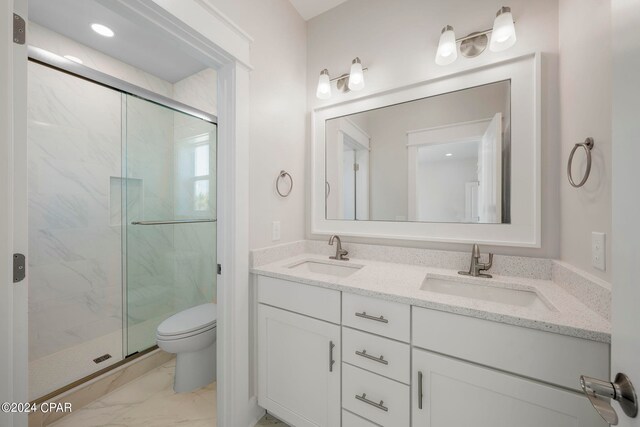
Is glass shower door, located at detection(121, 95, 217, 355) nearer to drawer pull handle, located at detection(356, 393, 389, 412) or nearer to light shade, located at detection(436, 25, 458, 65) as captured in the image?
drawer pull handle, located at detection(356, 393, 389, 412)

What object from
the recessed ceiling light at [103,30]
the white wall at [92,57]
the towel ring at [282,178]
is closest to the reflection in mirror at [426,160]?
the towel ring at [282,178]

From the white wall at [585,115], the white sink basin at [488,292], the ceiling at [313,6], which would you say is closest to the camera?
the white wall at [585,115]

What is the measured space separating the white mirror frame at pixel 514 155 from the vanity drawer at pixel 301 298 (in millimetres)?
634

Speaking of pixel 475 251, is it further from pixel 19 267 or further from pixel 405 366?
pixel 19 267

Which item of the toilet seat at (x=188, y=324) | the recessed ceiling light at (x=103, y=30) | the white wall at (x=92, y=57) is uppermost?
the recessed ceiling light at (x=103, y=30)

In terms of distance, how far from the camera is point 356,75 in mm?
1606

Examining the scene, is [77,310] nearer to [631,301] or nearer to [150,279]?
[150,279]

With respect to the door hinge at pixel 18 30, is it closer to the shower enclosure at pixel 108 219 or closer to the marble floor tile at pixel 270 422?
the shower enclosure at pixel 108 219

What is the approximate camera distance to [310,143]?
1.87m

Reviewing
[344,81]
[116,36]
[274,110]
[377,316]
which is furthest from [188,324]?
[116,36]

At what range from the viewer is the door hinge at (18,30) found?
70 cm

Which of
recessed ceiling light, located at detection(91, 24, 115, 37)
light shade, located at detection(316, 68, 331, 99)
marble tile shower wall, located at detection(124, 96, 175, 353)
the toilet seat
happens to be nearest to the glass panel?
marble tile shower wall, located at detection(124, 96, 175, 353)

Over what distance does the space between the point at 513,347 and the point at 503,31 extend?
140 cm

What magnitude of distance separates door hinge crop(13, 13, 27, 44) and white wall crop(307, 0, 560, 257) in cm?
143
